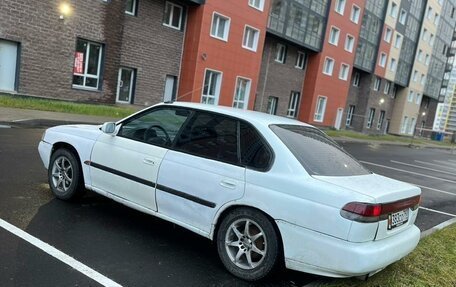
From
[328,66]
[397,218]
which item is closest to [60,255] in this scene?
[397,218]

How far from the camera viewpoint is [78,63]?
18.5 meters

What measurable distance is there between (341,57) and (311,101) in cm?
554

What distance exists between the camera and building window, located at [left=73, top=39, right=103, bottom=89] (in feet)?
60.6

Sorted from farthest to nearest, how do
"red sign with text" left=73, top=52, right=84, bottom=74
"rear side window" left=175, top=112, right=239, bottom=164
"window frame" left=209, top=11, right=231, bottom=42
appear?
"window frame" left=209, top=11, right=231, bottom=42 < "red sign with text" left=73, top=52, right=84, bottom=74 < "rear side window" left=175, top=112, right=239, bottom=164

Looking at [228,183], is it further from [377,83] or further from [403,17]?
[403,17]

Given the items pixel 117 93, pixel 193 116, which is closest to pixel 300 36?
pixel 117 93

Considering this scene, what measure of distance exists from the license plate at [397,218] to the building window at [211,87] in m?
20.4

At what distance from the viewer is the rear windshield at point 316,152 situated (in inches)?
158

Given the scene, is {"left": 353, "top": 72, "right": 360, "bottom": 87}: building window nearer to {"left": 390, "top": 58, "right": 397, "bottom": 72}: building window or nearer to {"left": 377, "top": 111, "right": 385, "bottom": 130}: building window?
{"left": 390, "top": 58, "right": 397, "bottom": 72}: building window

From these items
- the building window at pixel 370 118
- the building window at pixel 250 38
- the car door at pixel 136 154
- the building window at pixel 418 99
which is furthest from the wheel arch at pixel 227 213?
the building window at pixel 418 99

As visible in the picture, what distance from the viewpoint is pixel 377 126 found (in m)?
48.3

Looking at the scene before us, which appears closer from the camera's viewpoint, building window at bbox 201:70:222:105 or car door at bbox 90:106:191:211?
car door at bbox 90:106:191:211

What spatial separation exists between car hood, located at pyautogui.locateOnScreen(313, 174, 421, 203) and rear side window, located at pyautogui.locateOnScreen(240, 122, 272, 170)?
0.51m

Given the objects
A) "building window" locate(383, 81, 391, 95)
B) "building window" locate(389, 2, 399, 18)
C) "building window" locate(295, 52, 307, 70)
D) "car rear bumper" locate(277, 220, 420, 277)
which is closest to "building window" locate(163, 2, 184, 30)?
"building window" locate(295, 52, 307, 70)
